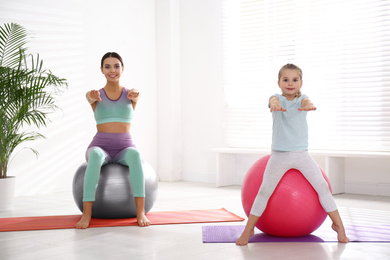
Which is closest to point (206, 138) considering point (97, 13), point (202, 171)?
point (202, 171)

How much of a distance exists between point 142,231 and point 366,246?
1.44 m

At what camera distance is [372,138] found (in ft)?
17.4

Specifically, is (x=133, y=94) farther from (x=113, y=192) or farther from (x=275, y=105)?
(x=275, y=105)

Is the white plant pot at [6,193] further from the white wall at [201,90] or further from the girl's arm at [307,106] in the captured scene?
the girl's arm at [307,106]

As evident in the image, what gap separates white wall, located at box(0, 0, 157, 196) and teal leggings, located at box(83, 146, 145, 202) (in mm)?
2014

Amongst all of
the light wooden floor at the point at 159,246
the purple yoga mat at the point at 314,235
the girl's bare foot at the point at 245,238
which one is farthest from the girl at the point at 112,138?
the girl's bare foot at the point at 245,238

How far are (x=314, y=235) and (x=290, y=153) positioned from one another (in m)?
0.57

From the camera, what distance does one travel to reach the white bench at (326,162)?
5.12 meters

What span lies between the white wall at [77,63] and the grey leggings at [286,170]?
3320mm

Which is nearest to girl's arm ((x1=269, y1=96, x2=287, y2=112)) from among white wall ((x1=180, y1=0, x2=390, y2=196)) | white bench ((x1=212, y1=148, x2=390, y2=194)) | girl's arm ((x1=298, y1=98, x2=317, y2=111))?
girl's arm ((x1=298, y1=98, x2=317, y2=111))

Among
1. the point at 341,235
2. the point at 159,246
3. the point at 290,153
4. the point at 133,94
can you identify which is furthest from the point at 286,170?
the point at 133,94

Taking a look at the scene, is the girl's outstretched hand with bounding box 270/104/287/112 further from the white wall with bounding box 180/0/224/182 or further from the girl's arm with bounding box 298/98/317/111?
the white wall with bounding box 180/0/224/182

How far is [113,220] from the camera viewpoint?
3.91 m

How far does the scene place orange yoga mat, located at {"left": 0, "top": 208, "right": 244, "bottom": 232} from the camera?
3705 millimetres
